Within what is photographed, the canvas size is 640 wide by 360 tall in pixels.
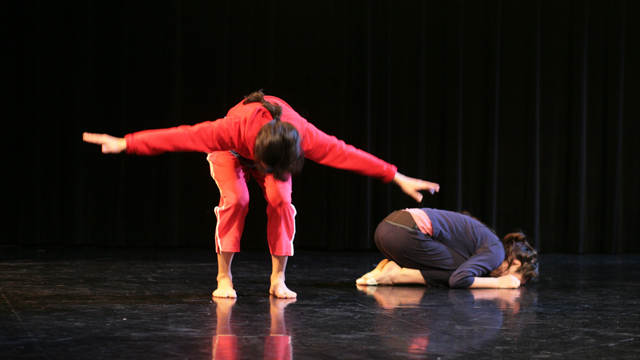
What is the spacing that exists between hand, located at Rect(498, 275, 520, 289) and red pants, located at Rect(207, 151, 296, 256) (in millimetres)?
1000

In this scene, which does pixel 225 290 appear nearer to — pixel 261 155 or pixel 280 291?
pixel 280 291

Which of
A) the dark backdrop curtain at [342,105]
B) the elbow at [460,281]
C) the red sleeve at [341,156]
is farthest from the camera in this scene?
the dark backdrop curtain at [342,105]

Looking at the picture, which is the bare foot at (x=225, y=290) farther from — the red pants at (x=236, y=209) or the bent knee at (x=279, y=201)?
the bent knee at (x=279, y=201)

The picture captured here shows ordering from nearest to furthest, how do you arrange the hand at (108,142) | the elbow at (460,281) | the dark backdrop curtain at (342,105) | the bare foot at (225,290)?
the hand at (108,142), the bare foot at (225,290), the elbow at (460,281), the dark backdrop curtain at (342,105)

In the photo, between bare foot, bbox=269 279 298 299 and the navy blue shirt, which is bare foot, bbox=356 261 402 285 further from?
bare foot, bbox=269 279 298 299

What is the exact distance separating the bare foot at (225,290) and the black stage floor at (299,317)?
0.06 m

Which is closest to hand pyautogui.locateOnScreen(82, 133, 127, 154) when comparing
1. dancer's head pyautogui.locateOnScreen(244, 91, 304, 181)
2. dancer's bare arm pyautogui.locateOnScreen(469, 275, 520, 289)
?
dancer's head pyautogui.locateOnScreen(244, 91, 304, 181)

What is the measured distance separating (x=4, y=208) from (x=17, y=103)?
0.81m

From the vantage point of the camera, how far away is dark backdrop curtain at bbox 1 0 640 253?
4.57 m

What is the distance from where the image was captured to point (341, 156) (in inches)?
82.0

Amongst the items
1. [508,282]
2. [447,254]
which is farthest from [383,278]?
[508,282]

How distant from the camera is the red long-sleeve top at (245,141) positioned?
1.98 meters

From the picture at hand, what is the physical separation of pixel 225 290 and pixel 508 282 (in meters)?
1.27

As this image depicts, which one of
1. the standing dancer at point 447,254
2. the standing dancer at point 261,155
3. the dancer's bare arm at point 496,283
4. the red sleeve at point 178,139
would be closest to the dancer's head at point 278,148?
the standing dancer at point 261,155
